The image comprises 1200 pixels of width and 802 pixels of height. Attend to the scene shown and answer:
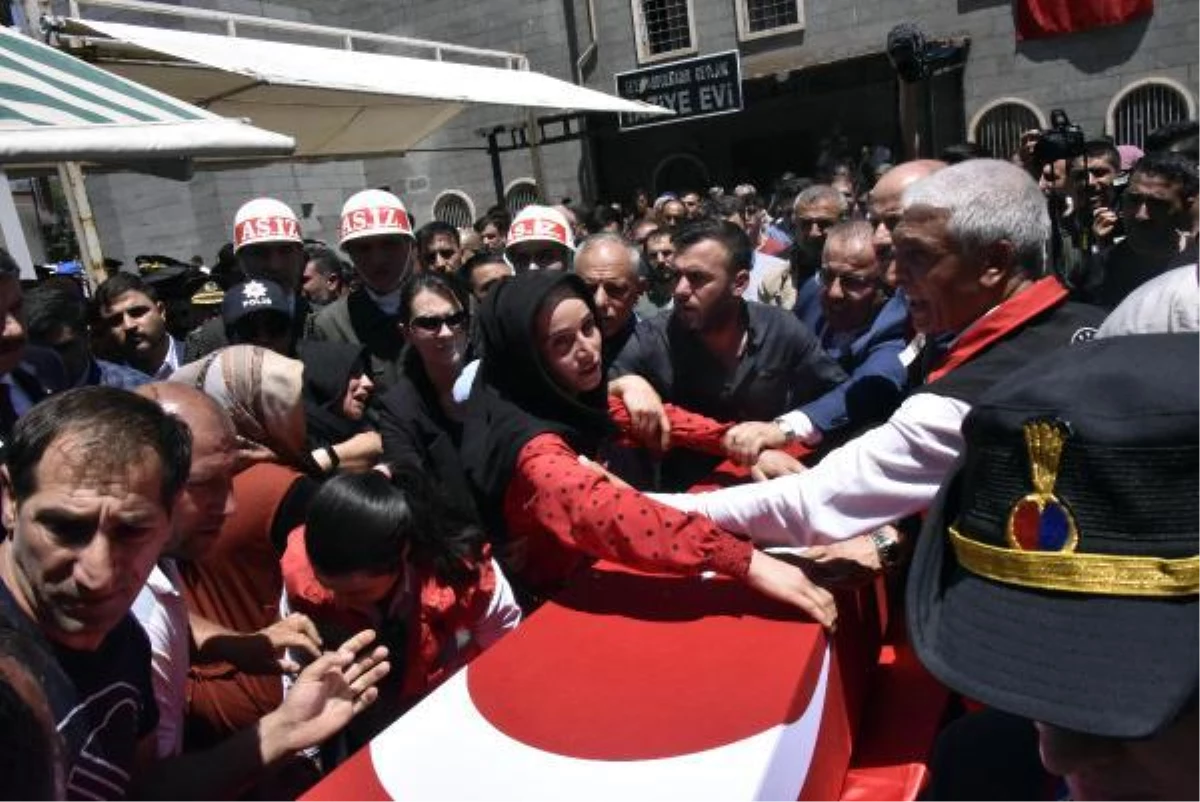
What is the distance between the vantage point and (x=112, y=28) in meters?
5.55

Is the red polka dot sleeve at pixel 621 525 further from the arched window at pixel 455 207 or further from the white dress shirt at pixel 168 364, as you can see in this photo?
the arched window at pixel 455 207

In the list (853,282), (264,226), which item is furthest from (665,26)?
(853,282)

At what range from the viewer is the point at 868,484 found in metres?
1.63

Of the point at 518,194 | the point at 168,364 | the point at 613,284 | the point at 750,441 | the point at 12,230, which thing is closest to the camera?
the point at 750,441

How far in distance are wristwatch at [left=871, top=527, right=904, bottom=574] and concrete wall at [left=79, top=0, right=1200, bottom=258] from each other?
1453 centimetres

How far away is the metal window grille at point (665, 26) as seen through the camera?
55.6 ft

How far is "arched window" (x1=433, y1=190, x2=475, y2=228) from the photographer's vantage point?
19484 mm

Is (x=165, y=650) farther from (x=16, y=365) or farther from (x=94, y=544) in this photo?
(x=16, y=365)

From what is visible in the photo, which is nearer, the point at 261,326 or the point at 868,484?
the point at 868,484

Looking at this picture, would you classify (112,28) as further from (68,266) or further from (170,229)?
(170,229)

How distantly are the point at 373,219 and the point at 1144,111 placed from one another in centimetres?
1347

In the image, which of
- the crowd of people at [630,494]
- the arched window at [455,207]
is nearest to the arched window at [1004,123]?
the arched window at [455,207]

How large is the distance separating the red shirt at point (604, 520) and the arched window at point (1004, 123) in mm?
14377

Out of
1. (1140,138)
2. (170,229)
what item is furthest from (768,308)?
(170,229)
